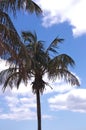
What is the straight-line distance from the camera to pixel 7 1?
23969 millimetres

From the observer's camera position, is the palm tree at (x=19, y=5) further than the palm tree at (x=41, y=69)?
No

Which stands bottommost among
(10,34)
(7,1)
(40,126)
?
(40,126)

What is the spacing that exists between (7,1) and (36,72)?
555 inches

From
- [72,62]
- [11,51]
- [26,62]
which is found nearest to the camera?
[11,51]

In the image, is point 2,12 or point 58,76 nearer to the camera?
point 2,12

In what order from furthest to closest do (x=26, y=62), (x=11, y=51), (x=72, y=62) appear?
(x=72, y=62) → (x=26, y=62) → (x=11, y=51)

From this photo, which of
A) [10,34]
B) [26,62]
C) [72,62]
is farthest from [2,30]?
[72,62]

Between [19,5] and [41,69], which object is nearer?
[19,5]

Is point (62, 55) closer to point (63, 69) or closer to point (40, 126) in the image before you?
point (63, 69)

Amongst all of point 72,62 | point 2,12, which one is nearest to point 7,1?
point 2,12

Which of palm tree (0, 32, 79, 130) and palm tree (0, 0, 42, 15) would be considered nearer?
palm tree (0, 0, 42, 15)

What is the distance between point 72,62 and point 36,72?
332 centimetres

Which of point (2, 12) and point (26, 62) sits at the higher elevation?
point (2, 12)

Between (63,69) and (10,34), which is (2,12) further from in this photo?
(63,69)
